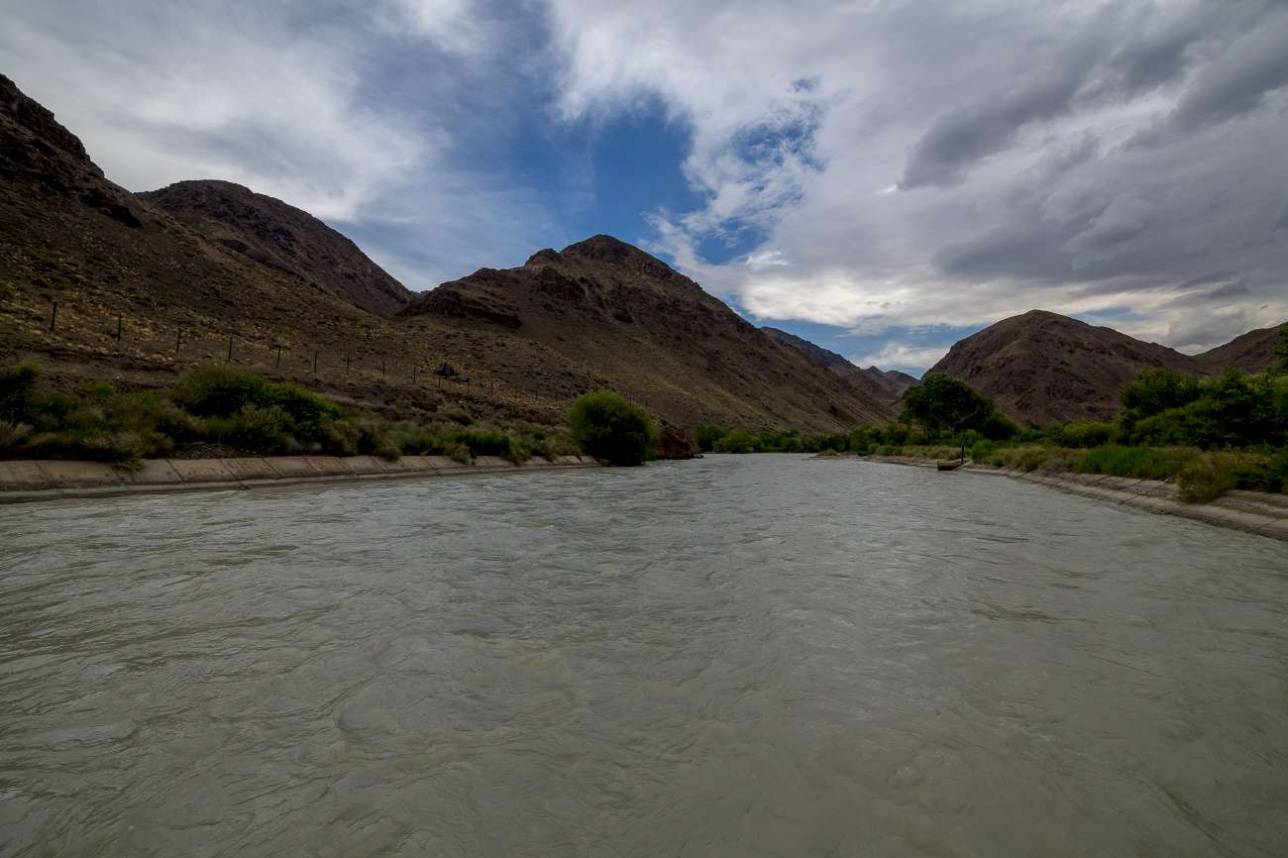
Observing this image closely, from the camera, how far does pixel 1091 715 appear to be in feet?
12.0

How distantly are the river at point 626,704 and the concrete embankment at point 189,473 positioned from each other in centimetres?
442

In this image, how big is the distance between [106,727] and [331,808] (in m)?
1.75

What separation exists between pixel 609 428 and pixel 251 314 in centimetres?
2523

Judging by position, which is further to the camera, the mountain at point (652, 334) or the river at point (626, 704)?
the mountain at point (652, 334)

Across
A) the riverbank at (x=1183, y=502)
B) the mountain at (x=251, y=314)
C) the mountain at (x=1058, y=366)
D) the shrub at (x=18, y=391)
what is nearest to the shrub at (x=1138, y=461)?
the riverbank at (x=1183, y=502)

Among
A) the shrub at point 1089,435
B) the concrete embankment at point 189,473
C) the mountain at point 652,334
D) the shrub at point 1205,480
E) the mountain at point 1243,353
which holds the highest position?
the mountain at point 1243,353

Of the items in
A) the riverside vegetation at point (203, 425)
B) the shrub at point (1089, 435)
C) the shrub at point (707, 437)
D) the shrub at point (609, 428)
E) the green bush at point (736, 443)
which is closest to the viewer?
the riverside vegetation at point (203, 425)

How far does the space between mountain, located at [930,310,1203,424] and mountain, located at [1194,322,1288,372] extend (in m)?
4.01

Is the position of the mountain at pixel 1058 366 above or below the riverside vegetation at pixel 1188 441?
above

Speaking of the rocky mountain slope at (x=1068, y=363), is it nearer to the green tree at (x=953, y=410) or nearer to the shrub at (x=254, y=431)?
the green tree at (x=953, y=410)

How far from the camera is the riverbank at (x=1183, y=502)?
12238 millimetres

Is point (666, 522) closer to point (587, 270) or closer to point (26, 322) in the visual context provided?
point (26, 322)

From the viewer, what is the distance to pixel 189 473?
14.8m

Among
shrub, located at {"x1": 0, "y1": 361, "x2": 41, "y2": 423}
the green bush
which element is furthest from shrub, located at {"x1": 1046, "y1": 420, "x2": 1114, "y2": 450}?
the green bush
